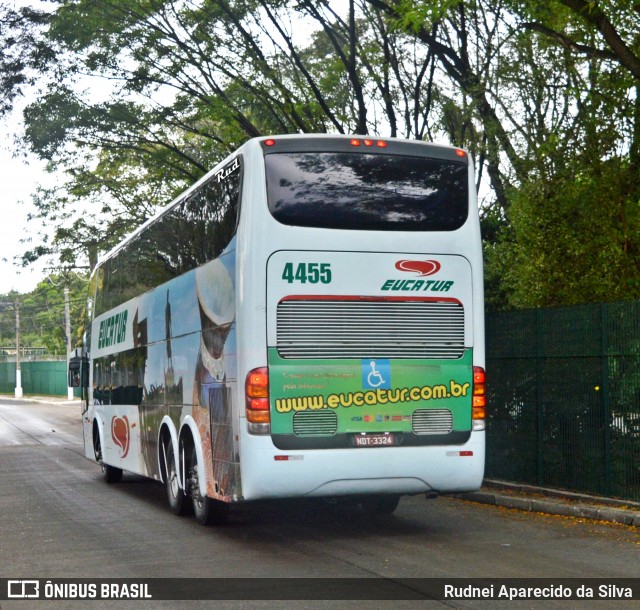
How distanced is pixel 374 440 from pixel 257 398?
1.28 m

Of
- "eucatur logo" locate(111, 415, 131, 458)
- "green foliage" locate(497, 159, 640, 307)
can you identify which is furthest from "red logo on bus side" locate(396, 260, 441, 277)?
"eucatur logo" locate(111, 415, 131, 458)

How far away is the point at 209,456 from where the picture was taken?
1186 cm

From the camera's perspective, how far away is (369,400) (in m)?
11.0

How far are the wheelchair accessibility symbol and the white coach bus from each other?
0.01 m

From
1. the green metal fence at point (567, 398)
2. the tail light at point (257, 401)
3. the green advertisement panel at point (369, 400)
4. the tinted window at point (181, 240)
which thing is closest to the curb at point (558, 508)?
the green metal fence at point (567, 398)

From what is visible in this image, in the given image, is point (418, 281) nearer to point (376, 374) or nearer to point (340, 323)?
point (340, 323)

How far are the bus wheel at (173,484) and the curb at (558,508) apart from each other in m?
3.84

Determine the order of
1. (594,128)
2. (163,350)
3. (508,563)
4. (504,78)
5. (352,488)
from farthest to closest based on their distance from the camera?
(504,78) < (594,128) < (163,350) < (352,488) < (508,563)

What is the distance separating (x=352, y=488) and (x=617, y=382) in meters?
3.92

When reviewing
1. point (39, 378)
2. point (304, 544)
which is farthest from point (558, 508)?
point (39, 378)

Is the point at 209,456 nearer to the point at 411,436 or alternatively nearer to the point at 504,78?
the point at 411,436

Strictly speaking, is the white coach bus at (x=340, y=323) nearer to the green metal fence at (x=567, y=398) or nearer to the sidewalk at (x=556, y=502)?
the sidewalk at (x=556, y=502)

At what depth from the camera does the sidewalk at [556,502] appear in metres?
12.0

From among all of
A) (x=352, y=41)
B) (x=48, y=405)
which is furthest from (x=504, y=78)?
(x=48, y=405)
